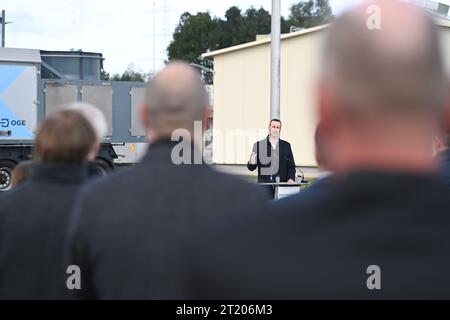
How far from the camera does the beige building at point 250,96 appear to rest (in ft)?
101

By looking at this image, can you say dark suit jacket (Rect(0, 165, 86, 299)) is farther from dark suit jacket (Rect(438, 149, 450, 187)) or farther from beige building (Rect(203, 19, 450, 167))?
beige building (Rect(203, 19, 450, 167))

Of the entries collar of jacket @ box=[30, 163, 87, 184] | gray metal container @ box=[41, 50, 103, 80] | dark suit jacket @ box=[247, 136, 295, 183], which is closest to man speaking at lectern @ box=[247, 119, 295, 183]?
dark suit jacket @ box=[247, 136, 295, 183]

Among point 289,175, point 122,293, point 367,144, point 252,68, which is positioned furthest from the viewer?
point 252,68

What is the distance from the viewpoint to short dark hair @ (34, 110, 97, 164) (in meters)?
2.82

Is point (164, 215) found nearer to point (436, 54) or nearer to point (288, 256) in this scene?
point (288, 256)

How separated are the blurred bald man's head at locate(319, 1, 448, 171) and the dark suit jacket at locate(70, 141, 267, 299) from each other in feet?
1.54

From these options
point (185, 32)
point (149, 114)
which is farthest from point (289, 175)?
point (185, 32)

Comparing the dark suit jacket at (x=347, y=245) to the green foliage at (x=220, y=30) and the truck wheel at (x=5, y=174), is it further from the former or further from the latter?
the green foliage at (x=220, y=30)

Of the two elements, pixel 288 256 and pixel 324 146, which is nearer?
pixel 288 256

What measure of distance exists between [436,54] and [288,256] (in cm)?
48

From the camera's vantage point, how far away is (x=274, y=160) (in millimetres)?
9148

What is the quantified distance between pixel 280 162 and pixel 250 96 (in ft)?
79.8

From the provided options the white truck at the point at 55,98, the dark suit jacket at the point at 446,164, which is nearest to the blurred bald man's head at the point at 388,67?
the dark suit jacket at the point at 446,164
